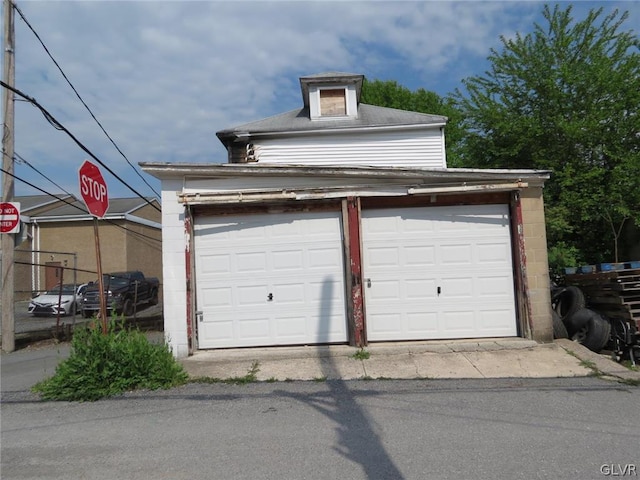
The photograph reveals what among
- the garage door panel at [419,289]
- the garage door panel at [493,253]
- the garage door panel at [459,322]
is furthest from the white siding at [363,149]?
the garage door panel at [459,322]

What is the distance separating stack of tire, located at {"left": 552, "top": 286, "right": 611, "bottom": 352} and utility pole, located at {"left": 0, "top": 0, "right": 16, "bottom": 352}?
10666 mm

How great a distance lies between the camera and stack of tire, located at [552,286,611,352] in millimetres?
8156

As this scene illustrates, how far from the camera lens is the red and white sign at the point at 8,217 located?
10078 mm

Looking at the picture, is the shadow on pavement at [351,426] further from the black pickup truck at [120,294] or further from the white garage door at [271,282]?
the black pickup truck at [120,294]

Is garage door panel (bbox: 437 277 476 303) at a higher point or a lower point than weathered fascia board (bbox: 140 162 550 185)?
lower

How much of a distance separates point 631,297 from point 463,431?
5156mm

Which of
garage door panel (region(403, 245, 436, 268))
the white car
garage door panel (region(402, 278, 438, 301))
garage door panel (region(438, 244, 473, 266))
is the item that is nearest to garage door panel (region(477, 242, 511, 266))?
garage door panel (region(438, 244, 473, 266))

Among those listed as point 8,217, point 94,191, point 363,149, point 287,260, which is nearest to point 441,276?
point 287,260

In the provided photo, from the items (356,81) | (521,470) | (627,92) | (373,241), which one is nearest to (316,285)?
(373,241)

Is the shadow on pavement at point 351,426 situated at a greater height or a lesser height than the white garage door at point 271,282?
lesser

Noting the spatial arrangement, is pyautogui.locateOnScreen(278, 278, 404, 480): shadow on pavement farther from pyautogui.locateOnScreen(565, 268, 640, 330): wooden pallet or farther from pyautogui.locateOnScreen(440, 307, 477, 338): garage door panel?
pyautogui.locateOnScreen(565, 268, 640, 330): wooden pallet

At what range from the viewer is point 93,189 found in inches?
253

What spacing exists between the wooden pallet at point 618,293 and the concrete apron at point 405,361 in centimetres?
107

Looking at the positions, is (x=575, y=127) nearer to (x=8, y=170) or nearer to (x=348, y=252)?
(x=348, y=252)
